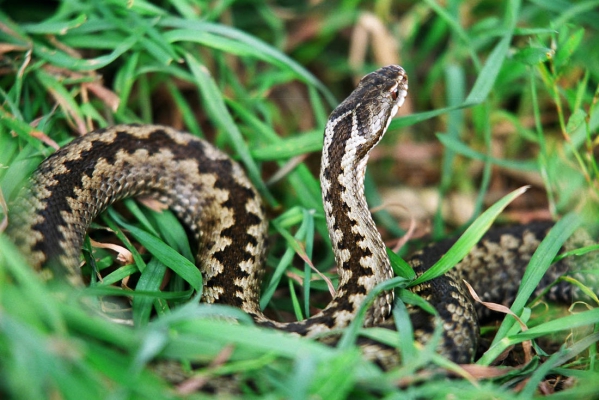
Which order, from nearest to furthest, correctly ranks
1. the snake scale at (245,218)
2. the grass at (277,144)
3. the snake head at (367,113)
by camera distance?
the grass at (277,144)
the snake scale at (245,218)
the snake head at (367,113)

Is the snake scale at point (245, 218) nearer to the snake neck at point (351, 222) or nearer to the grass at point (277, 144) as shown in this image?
the snake neck at point (351, 222)

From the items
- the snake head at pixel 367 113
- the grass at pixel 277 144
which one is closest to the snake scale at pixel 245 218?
the snake head at pixel 367 113

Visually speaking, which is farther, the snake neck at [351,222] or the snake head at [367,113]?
the snake head at [367,113]

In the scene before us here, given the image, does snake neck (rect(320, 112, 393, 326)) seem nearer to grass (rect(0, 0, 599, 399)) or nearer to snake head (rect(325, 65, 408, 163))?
snake head (rect(325, 65, 408, 163))

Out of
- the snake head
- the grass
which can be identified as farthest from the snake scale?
the grass

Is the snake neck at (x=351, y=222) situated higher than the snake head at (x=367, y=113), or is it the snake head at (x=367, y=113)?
the snake head at (x=367, y=113)

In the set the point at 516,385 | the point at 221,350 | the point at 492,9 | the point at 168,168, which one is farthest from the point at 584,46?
the point at 221,350

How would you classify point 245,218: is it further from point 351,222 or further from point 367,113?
point 367,113
